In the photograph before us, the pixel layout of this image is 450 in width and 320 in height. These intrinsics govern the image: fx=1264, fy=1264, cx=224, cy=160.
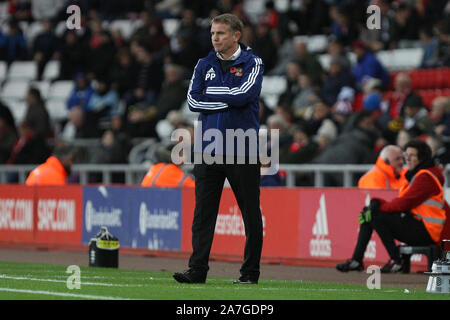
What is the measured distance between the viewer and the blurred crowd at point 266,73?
753 inches

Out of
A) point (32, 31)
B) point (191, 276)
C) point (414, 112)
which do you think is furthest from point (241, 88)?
point (32, 31)

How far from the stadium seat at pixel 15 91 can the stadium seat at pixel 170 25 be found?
3.72 meters

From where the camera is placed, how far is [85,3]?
98.0 feet

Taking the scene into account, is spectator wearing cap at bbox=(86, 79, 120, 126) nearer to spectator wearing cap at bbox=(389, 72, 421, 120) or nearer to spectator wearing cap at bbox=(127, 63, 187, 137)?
spectator wearing cap at bbox=(127, 63, 187, 137)

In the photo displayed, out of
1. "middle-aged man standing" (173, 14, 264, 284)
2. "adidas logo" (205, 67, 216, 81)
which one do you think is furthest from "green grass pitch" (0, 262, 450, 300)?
"adidas logo" (205, 67, 216, 81)

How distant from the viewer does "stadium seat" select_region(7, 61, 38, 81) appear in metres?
29.3

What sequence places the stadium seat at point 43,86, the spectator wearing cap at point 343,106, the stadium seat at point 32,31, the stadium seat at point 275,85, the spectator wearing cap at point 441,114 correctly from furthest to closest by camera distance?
1. the stadium seat at point 32,31
2. the stadium seat at point 43,86
3. the stadium seat at point 275,85
4. the spectator wearing cap at point 343,106
5. the spectator wearing cap at point 441,114

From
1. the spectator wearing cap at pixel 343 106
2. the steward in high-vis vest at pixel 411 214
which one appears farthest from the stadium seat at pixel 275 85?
the steward in high-vis vest at pixel 411 214

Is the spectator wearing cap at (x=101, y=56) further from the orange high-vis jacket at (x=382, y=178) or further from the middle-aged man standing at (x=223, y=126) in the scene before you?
the middle-aged man standing at (x=223, y=126)

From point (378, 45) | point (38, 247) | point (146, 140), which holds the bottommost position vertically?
point (38, 247)

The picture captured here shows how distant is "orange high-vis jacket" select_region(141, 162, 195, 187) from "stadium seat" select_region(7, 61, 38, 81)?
459 inches
